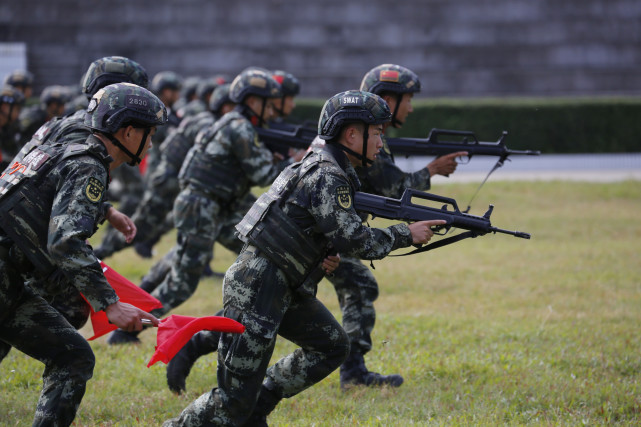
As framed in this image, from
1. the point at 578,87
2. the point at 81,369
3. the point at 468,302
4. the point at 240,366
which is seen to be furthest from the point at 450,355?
the point at 578,87

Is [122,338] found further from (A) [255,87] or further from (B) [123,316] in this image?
(B) [123,316]

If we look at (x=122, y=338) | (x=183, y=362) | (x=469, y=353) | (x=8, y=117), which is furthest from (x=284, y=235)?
(x=8, y=117)

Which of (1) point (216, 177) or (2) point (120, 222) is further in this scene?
(1) point (216, 177)

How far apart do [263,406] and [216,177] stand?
9.70 feet

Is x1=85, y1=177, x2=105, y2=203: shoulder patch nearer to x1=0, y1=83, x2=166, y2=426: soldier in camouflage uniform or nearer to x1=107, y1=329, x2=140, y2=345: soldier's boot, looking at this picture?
x1=0, y1=83, x2=166, y2=426: soldier in camouflage uniform

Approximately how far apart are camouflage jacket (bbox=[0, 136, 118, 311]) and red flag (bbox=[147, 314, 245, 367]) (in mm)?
358

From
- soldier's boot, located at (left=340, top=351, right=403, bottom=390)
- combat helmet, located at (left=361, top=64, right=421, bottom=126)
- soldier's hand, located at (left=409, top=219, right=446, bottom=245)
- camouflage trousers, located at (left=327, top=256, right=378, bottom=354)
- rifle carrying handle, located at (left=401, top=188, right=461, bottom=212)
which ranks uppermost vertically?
combat helmet, located at (left=361, top=64, right=421, bottom=126)

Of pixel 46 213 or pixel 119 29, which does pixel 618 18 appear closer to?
pixel 119 29

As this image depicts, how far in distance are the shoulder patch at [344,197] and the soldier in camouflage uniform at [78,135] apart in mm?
1520

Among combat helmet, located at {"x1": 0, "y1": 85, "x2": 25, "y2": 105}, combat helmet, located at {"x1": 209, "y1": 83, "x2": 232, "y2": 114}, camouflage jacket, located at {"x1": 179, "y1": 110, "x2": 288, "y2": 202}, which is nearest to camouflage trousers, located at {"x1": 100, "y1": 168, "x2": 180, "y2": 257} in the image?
combat helmet, located at {"x1": 209, "y1": 83, "x2": 232, "y2": 114}

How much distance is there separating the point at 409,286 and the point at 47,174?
6336mm

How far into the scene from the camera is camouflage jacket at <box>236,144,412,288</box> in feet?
15.0

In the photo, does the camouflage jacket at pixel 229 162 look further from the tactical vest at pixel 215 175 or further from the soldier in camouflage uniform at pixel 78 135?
the soldier in camouflage uniform at pixel 78 135

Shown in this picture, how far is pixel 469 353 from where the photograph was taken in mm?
7250
